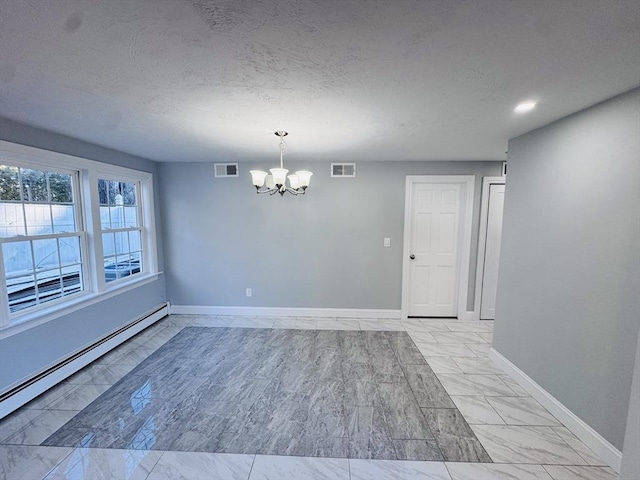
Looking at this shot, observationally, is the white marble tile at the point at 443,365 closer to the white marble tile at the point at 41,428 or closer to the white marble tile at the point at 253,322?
the white marble tile at the point at 253,322

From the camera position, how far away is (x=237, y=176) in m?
3.98

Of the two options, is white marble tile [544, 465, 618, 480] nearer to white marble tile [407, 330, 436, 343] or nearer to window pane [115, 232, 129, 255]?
white marble tile [407, 330, 436, 343]

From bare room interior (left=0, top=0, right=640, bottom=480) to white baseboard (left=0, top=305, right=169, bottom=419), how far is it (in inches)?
1.2

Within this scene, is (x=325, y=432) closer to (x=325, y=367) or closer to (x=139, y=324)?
(x=325, y=367)

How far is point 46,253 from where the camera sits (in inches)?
99.7

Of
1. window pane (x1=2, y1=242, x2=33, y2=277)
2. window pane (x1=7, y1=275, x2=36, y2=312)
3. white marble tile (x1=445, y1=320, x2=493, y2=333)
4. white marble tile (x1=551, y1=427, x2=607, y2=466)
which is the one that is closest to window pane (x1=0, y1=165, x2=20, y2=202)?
window pane (x1=2, y1=242, x2=33, y2=277)

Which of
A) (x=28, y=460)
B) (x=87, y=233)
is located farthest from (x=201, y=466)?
(x=87, y=233)

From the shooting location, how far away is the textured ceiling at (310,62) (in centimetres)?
98

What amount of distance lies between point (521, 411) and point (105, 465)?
3.12 m

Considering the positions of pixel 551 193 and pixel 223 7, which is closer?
pixel 223 7

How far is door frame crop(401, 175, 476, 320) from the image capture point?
384 centimetres

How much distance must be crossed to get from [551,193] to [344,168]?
2.42 meters

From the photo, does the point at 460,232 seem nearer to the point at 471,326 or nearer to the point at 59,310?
the point at 471,326

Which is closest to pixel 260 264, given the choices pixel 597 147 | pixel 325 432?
pixel 325 432
